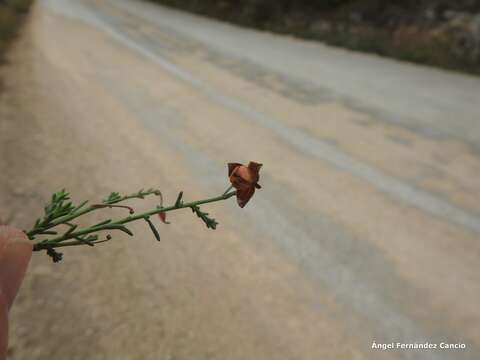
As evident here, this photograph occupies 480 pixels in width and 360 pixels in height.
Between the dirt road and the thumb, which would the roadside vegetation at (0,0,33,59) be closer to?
the dirt road

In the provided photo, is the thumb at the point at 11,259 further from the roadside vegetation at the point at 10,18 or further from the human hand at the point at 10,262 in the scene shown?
the roadside vegetation at the point at 10,18

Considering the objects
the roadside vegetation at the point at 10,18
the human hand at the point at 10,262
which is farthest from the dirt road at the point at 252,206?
the human hand at the point at 10,262

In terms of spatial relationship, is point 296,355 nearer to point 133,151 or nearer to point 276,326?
point 276,326

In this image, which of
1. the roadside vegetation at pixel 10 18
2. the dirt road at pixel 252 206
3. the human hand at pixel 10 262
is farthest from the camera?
the roadside vegetation at pixel 10 18

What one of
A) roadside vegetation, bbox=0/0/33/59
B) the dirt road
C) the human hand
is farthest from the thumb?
roadside vegetation, bbox=0/0/33/59

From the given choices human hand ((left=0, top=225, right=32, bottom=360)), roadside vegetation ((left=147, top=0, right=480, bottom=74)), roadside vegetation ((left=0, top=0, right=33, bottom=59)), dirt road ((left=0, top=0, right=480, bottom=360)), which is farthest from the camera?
roadside vegetation ((left=147, top=0, right=480, bottom=74))

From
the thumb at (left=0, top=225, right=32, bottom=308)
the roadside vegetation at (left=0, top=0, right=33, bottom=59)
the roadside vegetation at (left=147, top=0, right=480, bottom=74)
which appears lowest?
the roadside vegetation at (left=0, top=0, right=33, bottom=59)
